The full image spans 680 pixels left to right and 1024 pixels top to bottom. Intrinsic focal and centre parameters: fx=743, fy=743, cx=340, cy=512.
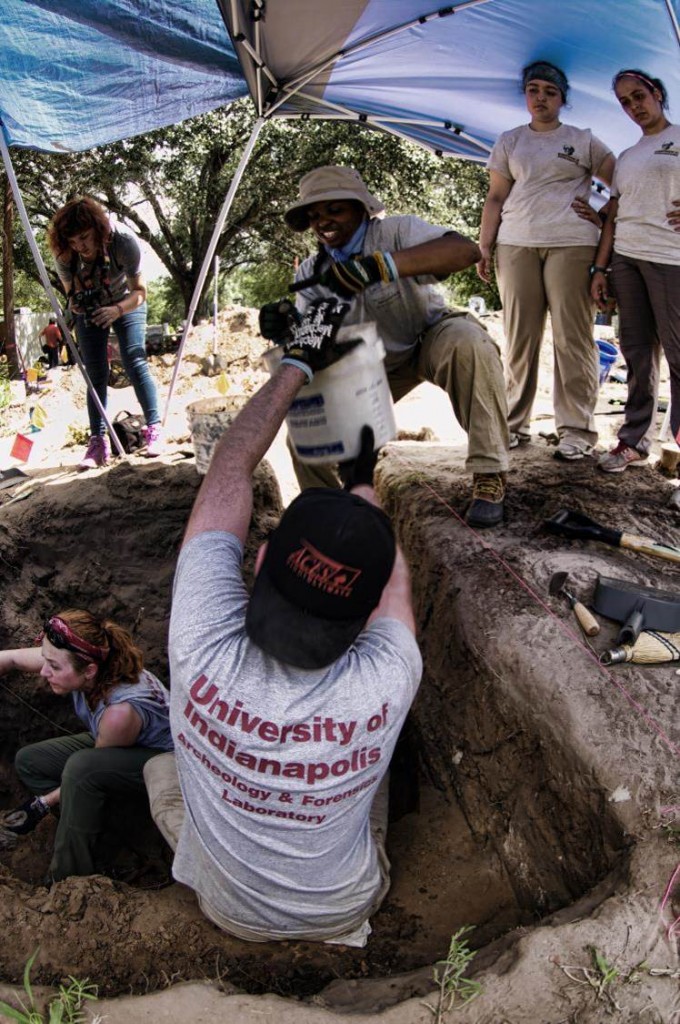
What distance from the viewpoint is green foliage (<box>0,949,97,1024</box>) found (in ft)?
5.87

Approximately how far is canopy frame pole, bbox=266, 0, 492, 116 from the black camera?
6.14 ft

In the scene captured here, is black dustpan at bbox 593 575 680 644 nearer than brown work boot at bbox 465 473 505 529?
Yes

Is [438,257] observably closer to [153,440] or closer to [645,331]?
[645,331]

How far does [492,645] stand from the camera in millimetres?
3004

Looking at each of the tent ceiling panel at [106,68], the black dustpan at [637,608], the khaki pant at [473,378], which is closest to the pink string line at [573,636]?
the black dustpan at [637,608]

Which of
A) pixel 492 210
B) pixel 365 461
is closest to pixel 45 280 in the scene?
pixel 492 210

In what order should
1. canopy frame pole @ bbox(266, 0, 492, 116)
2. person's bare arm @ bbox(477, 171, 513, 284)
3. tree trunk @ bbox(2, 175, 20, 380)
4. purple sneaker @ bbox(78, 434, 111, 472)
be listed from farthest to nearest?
tree trunk @ bbox(2, 175, 20, 380) → purple sneaker @ bbox(78, 434, 111, 472) → person's bare arm @ bbox(477, 171, 513, 284) → canopy frame pole @ bbox(266, 0, 492, 116)

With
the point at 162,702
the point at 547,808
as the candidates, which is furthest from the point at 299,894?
the point at 162,702

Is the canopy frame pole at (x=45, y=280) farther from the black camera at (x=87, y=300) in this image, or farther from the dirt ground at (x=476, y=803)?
the dirt ground at (x=476, y=803)

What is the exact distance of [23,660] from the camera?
3.50 metres

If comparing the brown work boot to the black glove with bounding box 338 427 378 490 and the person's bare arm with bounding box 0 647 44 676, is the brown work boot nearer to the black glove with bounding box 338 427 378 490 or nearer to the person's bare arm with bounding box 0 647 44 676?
the black glove with bounding box 338 427 378 490

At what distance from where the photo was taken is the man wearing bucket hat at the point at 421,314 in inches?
138

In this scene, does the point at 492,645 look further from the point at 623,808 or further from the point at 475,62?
the point at 475,62

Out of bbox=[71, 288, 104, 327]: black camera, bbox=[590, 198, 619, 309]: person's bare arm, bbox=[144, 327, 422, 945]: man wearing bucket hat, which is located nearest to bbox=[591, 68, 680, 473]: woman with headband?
bbox=[590, 198, 619, 309]: person's bare arm
